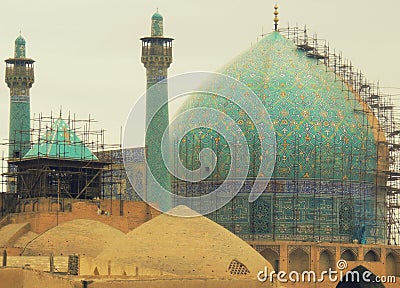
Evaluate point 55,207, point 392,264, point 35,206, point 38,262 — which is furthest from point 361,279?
point 38,262

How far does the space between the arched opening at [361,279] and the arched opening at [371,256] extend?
43 cm

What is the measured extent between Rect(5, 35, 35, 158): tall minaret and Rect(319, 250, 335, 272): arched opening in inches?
418

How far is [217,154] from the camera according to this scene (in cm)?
3912

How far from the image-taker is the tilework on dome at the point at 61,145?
3606 cm

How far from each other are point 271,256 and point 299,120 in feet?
13.5

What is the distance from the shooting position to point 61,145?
36156 millimetres

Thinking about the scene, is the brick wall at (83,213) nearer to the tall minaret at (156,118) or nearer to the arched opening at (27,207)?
the arched opening at (27,207)

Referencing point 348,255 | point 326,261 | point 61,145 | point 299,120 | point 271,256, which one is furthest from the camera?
point 299,120

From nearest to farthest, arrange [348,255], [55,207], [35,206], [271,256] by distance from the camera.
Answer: [55,207] → [35,206] → [271,256] → [348,255]

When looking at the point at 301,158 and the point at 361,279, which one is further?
the point at 301,158

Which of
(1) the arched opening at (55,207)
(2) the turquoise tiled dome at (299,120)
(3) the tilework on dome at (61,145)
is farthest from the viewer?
(2) the turquoise tiled dome at (299,120)

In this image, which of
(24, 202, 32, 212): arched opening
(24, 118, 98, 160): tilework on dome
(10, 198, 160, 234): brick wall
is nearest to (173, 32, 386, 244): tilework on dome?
(10, 198, 160, 234): brick wall

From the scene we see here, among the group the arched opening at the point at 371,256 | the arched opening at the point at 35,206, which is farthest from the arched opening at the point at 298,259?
the arched opening at the point at 35,206

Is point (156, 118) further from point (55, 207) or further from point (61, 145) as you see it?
point (55, 207)
